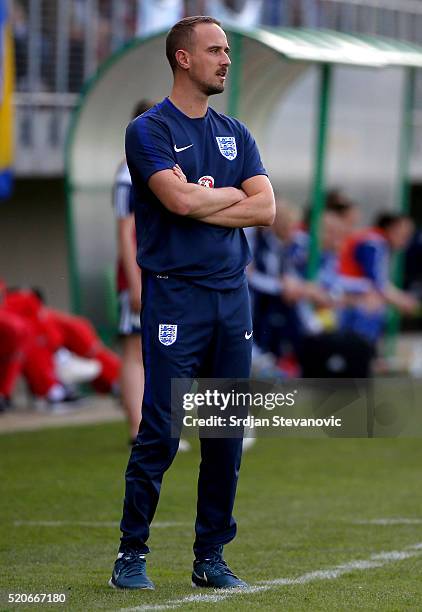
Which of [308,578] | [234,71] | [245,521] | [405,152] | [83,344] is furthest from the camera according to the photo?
[405,152]

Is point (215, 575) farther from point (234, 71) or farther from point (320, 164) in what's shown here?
point (320, 164)

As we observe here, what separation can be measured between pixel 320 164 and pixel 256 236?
0.96 meters

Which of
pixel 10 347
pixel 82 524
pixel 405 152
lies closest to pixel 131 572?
pixel 82 524

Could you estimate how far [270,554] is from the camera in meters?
6.67

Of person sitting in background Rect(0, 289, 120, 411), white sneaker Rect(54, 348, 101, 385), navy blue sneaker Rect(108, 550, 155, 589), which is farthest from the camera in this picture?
white sneaker Rect(54, 348, 101, 385)

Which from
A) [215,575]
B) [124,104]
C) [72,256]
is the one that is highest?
[124,104]

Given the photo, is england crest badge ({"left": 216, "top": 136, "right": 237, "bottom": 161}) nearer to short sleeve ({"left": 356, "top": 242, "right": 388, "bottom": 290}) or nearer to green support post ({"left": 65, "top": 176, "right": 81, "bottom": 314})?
green support post ({"left": 65, "top": 176, "right": 81, "bottom": 314})

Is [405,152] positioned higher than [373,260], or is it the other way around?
[405,152]

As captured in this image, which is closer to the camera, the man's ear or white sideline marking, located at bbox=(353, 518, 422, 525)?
the man's ear

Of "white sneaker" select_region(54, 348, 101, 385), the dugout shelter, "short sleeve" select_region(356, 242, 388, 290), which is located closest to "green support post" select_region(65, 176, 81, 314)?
the dugout shelter

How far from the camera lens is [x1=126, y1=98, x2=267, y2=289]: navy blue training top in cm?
557

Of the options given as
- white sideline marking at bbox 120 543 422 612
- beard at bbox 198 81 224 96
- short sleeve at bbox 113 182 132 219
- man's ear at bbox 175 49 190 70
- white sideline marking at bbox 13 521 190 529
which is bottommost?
white sideline marking at bbox 13 521 190 529

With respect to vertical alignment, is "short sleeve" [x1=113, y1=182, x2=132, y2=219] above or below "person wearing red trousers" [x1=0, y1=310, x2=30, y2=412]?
above

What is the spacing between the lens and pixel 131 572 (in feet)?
18.4
